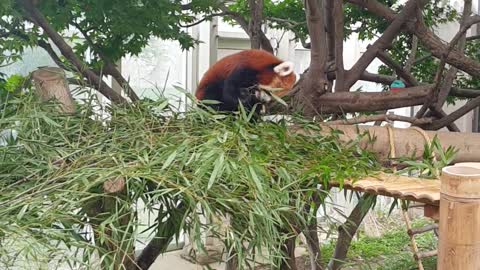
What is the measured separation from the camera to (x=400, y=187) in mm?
1037

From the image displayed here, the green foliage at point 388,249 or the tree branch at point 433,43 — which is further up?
the tree branch at point 433,43

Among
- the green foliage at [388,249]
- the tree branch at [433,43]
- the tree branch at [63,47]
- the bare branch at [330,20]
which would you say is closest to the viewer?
the tree branch at [63,47]

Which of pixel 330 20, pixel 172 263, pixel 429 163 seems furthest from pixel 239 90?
pixel 172 263

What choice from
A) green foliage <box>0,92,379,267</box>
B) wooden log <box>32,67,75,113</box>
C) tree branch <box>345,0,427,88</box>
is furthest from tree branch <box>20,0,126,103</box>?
tree branch <box>345,0,427,88</box>

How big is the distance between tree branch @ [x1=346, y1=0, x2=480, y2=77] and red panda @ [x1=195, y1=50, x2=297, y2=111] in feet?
1.58

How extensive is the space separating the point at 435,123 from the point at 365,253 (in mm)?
1904

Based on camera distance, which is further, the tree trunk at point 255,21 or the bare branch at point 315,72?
the tree trunk at point 255,21

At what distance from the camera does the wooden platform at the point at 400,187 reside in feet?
3.06

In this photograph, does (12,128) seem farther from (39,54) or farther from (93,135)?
(39,54)

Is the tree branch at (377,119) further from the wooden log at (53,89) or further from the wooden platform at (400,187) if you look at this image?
the wooden log at (53,89)

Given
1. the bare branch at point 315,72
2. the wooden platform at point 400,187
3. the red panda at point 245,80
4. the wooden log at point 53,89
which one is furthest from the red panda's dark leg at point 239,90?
the wooden platform at point 400,187

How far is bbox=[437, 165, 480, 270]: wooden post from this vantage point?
82 cm

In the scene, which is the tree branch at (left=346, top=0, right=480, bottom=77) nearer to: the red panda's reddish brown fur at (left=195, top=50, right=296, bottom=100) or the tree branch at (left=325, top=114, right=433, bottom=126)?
the tree branch at (left=325, top=114, right=433, bottom=126)

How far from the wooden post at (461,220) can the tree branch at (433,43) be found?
1213 mm
